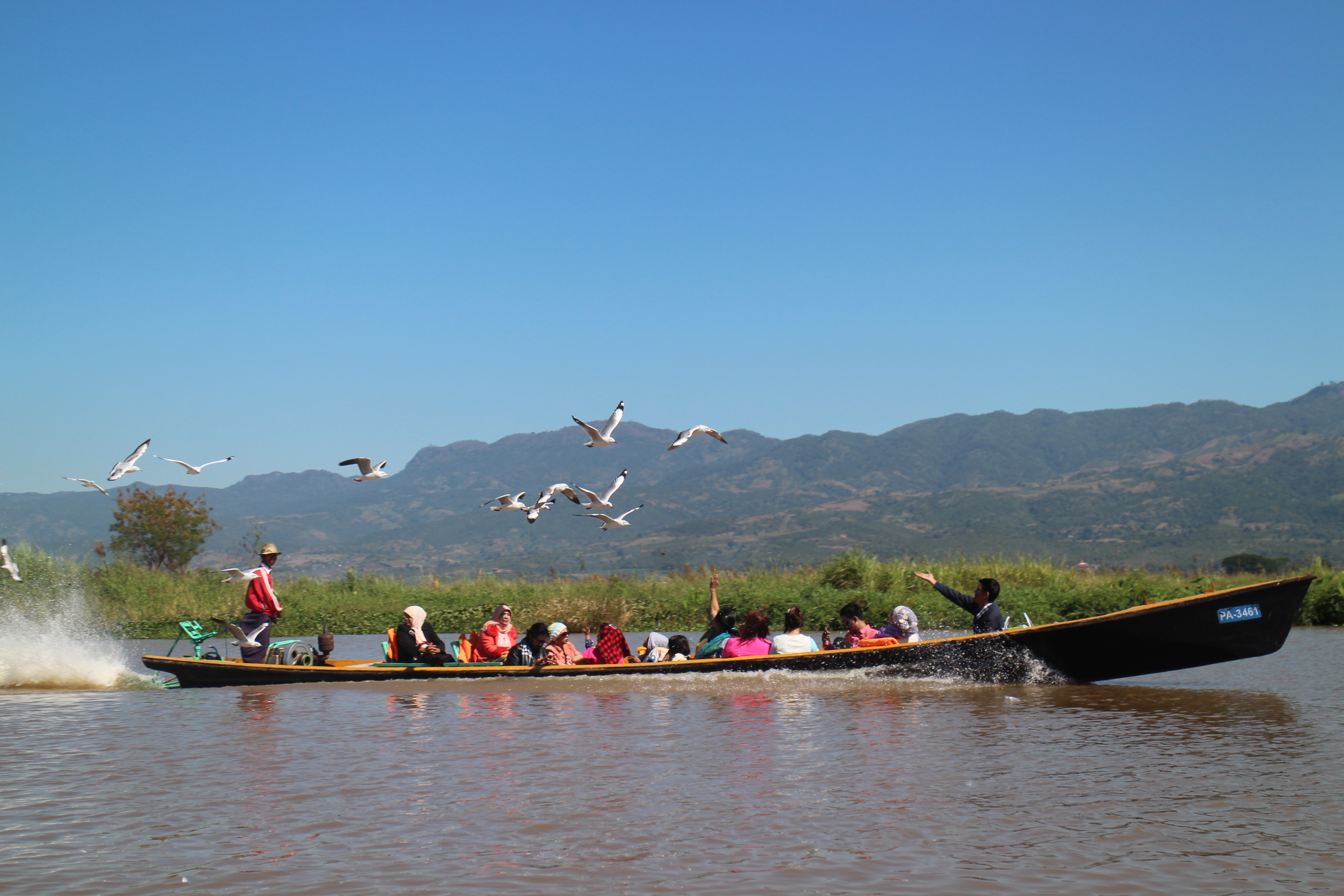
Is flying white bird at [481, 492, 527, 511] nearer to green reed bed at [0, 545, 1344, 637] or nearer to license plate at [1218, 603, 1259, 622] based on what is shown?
green reed bed at [0, 545, 1344, 637]

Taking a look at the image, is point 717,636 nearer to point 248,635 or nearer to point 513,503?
point 513,503

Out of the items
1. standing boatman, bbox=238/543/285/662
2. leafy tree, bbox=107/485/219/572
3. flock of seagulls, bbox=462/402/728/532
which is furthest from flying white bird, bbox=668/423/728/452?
leafy tree, bbox=107/485/219/572

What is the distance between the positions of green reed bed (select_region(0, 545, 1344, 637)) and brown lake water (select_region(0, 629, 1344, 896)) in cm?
992

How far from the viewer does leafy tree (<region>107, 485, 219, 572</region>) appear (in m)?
46.9

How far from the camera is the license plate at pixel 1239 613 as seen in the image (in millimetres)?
12734

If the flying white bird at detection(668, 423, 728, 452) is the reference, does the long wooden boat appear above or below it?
below

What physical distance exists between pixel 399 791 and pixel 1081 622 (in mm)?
8457

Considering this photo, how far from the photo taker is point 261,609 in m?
14.9

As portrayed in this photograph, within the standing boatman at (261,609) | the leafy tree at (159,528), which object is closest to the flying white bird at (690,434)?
the standing boatman at (261,609)

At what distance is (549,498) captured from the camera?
57.2 ft

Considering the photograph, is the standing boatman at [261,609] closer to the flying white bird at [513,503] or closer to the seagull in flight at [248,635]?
the seagull in flight at [248,635]

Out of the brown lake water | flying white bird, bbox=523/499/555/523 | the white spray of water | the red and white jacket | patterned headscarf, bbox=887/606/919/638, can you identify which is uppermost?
flying white bird, bbox=523/499/555/523

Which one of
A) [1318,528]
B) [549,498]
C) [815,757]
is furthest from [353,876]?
[1318,528]

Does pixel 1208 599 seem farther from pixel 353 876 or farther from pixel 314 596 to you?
pixel 314 596
